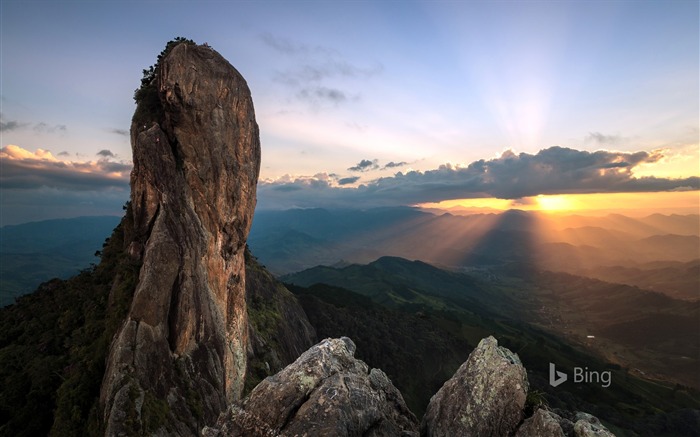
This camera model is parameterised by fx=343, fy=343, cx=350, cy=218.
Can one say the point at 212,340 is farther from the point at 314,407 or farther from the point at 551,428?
the point at 551,428

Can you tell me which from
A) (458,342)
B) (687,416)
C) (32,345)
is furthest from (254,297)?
(687,416)

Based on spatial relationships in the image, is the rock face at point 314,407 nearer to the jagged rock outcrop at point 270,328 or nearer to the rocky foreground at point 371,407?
the rocky foreground at point 371,407

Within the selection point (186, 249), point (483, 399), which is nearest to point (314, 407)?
point (483, 399)

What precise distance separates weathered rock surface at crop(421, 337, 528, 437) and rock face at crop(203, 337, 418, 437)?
198 cm

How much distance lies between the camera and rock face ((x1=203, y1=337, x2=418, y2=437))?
1697cm

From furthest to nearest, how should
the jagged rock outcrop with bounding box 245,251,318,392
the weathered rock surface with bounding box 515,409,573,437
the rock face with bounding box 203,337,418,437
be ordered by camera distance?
the jagged rock outcrop with bounding box 245,251,318,392 < the rock face with bounding box 203,337,418,437 < the weathered rock surface with bounding box 515,409,573,437

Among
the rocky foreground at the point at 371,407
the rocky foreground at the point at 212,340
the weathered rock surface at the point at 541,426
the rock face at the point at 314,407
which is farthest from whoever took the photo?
the rocky foreground at the point at 212,340

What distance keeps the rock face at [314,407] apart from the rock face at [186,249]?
78.1 ft

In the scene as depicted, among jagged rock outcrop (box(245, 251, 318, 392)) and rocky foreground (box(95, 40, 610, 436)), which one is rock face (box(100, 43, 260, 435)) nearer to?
rocky foreground (box(95, 40, 610, 436))

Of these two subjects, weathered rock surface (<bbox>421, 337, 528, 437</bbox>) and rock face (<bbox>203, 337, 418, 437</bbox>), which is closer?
rock face (<bbox>203, 337, 418, 437</bbox>)

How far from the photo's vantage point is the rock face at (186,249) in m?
36.8

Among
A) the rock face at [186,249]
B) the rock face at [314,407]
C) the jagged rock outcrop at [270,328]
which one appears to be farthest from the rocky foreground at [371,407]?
the jagged rock outcrop at [270,328]

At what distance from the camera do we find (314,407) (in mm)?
17297

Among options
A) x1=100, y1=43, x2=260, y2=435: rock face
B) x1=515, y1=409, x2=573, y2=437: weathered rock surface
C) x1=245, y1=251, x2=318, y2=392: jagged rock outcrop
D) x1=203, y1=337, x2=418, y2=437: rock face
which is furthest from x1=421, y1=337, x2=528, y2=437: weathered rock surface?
x1=245, y1=251, x2=318, y2=392: jagged rock outcrop
